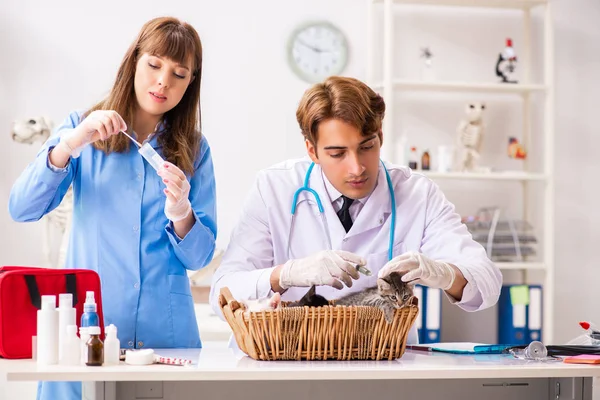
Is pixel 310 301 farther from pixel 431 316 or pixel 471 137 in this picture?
pixel 471 137

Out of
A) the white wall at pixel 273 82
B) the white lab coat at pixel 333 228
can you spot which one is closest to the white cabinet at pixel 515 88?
the white wall at pixel 273 82

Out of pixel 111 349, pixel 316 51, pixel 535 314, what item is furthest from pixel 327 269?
pixel 316 51

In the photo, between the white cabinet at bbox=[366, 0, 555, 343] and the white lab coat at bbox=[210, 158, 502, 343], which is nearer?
the white lab coat at bbox=[210, 158, 502, 343]

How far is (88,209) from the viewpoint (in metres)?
1.84

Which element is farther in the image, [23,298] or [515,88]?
[515,88]

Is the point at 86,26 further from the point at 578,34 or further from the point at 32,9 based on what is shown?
the point at 578,34

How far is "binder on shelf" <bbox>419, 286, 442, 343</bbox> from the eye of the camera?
3426mm

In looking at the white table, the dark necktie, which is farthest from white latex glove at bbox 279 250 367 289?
the dark necktie

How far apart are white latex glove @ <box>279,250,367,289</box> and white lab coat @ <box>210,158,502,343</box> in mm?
213

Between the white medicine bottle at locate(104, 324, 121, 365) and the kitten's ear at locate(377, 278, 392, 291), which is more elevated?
the kitten's ear at locate(377, 278, 392, 291)

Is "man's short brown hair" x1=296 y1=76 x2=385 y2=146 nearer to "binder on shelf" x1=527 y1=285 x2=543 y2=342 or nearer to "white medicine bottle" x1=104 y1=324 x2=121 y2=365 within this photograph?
"white medicine bottle" x1=104 y1=324 x2=121 y2=365

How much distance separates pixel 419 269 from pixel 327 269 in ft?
0.60

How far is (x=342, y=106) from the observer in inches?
69.1

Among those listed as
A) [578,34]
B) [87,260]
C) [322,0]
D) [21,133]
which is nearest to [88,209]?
[87,260]
